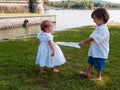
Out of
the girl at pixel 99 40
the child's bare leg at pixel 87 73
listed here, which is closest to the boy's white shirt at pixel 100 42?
the girl at pixel 99 40

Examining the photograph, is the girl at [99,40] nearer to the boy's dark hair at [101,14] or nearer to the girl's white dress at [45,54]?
the boy's dark hair at [101,14]

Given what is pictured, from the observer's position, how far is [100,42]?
5348 millimetres

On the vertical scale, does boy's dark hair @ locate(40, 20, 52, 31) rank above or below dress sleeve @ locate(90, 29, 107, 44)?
above

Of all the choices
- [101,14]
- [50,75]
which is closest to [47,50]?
[50,75]

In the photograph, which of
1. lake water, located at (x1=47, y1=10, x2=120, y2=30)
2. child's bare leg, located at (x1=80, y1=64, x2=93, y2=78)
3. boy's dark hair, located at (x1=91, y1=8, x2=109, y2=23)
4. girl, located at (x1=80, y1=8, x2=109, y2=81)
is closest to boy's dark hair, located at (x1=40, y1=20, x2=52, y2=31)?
girl, located at (x1=80, y1=8, x2=109, y2=81)

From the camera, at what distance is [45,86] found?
5.17 meters

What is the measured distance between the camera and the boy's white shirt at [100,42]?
5285 millimetres

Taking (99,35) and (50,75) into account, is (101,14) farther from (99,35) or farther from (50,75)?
(50,75)

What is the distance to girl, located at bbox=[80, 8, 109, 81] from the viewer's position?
528 centimetres

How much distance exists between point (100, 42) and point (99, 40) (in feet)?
0.21

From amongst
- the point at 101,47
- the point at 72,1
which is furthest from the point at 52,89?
the point at 72,1

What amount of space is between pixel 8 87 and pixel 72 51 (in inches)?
140

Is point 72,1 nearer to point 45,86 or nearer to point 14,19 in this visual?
point 14,19

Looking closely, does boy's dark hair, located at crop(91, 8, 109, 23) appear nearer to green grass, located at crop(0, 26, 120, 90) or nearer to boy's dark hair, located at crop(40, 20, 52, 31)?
boy's dark hair, located at crop(40, 20, 52, 31)
